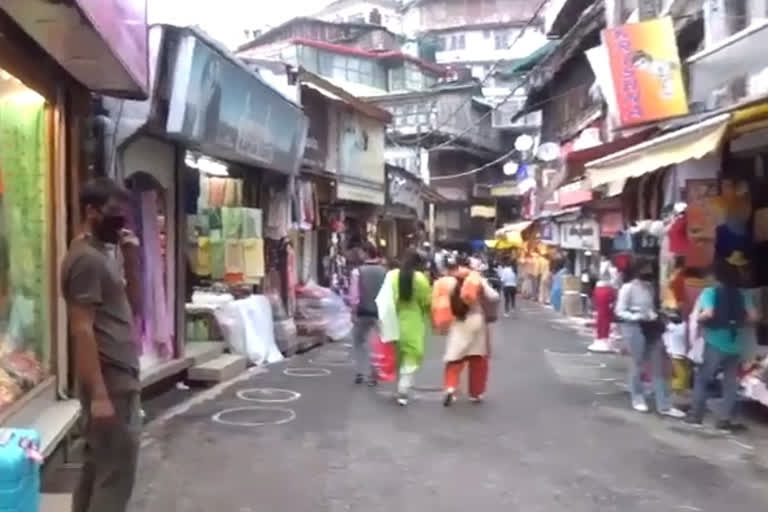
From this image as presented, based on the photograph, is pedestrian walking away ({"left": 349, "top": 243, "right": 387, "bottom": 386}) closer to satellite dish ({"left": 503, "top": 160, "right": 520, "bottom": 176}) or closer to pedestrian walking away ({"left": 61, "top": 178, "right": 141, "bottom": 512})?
pedestrian walking away ({"left": 61, "top": 178, "right": 141, "bottom": 512})

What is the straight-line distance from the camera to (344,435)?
9.35 metres

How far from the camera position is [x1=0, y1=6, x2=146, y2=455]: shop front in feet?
23.2

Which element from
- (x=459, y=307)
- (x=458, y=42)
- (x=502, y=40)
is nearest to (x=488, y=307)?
(x=459, y=307)

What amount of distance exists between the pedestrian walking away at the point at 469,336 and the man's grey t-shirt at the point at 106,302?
22.9 ft

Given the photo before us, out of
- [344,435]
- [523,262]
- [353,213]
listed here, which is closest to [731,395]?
[344,435]

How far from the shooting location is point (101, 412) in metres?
4.62

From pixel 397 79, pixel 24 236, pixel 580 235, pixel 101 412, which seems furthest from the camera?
pixel 397 79

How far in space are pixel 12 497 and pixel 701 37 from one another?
49.7ft

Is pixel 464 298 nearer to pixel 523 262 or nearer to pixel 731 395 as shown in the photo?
pixel 731 395

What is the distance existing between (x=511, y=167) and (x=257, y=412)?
40.3 metres

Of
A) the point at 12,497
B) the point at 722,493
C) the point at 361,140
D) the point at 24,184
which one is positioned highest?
the point at 361,140

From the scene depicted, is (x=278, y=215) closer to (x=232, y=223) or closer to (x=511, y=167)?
(x=232, y=223)

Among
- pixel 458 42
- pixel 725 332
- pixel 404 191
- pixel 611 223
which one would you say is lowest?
pixel 725 332

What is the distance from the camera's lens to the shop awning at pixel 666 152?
984 cm
